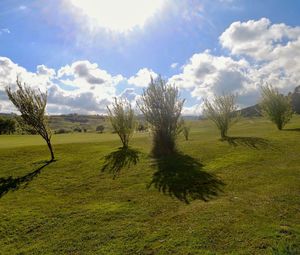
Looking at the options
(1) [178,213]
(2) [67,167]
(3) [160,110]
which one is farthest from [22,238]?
(3) [160,110]

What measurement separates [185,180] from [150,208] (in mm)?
3943

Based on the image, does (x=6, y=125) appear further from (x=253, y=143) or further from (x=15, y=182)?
(x=253, y=143)

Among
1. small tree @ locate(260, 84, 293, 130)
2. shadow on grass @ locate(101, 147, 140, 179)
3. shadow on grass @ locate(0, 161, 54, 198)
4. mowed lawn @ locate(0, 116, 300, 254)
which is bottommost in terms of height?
mowed lawn @ locate(0, 116, 300, 254)

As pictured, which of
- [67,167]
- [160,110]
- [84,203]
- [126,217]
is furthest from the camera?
[160,110]

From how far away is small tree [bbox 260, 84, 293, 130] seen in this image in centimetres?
3591

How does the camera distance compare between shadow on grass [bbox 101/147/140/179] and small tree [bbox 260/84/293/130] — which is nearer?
shadow on grass [bbox 101/147/140/179]

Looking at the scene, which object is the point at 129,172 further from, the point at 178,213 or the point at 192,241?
the point at 192,241

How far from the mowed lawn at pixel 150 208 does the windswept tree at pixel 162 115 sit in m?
2.15

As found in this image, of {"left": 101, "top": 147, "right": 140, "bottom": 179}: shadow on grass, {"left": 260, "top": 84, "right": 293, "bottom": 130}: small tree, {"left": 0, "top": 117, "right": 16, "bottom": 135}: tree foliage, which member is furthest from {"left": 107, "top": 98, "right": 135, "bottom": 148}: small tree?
{"left": 0, "top": 117, "right": 16, "bottom": 135}: tree foliage

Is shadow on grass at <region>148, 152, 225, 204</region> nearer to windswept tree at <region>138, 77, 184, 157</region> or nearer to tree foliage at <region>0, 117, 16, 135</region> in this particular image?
windswept tree at <region>138, 77, 184, 157</region>

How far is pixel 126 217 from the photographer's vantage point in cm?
1230

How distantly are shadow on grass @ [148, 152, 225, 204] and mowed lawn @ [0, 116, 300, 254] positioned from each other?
3.8 inches

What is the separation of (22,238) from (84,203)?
11.5ft

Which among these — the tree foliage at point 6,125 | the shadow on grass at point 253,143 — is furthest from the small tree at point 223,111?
the tree foliage at point 6,125
